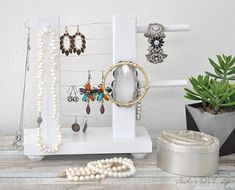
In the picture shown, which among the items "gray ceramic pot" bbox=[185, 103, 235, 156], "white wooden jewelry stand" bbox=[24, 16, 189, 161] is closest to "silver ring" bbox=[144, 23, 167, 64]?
"white wooden jewelry stand" bbox=[24, 16, 189, 161]

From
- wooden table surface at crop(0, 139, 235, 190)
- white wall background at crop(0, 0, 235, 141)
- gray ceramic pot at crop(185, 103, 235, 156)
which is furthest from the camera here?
white wall background at crop(0, 0, 235, 141)

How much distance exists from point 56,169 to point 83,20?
0.38 meters

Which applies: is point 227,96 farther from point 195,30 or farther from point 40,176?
point 40,176

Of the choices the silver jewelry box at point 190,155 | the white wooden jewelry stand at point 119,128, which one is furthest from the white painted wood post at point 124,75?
the silver jewelry box at point 190,155

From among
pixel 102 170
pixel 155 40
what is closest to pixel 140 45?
pixel 155 40

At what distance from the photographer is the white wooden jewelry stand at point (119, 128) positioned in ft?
2.59

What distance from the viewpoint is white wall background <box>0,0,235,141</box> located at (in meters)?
0.94

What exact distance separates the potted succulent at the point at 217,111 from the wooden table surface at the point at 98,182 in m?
0.06

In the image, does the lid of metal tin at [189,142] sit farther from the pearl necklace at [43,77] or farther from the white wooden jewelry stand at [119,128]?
the pearl necklace at [43,77]

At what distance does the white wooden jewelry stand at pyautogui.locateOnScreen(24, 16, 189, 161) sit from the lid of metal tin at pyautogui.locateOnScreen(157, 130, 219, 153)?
60 mm

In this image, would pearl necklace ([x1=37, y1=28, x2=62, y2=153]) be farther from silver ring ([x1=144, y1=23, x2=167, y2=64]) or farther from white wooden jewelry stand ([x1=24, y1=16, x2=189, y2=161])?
silver ring ([x1=144, y1=23, x2=167, y2=64])

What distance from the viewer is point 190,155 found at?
2.34 ft

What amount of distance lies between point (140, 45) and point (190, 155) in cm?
36

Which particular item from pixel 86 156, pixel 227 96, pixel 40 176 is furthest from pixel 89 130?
pixel 227 96
